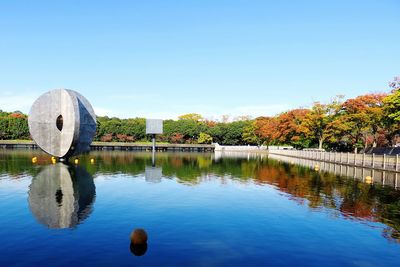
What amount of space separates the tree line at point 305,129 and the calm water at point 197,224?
33747mm

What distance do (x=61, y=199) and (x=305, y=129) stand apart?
2574 inches

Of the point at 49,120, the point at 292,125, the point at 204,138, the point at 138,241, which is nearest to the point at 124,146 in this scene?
the point at 204,138

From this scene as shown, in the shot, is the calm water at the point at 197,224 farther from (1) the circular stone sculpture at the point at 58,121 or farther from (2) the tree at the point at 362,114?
(2) the tree at the point at 362,114

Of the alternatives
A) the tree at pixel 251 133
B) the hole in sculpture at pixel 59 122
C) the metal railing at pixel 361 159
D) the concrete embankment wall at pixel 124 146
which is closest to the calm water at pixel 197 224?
the metal railing at pixel 361 159

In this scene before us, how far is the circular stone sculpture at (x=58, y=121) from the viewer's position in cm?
4403

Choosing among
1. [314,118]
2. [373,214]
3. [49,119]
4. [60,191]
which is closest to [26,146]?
[49,119]

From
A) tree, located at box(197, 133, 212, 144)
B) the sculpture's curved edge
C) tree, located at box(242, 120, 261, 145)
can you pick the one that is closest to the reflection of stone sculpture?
the sculpture's curved edge

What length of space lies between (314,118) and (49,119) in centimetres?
5478

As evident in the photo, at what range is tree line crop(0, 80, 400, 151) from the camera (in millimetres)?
63719

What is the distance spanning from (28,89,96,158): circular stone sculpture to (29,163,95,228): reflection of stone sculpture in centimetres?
1243

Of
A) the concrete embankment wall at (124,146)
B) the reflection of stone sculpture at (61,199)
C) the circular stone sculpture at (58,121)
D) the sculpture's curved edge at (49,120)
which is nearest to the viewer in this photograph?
the reflection of stone sculpture at (61,199)

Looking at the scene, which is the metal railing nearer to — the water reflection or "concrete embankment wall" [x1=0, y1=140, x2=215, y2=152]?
the water reflection

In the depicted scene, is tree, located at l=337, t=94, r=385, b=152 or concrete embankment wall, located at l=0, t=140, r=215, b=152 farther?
concrete embankment wall, located at l=0, t=140, r=215, b=152

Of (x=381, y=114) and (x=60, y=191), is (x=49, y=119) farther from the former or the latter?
(x=381, y=114)
